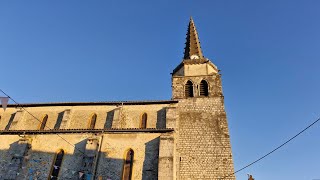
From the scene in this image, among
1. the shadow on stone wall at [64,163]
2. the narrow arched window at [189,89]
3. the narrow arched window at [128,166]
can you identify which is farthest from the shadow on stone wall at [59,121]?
the narrow arched window at [189,89]

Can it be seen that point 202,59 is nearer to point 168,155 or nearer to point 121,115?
point 121,115

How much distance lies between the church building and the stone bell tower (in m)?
0.06

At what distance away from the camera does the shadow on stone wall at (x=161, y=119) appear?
18388mm

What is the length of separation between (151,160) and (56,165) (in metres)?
6.03

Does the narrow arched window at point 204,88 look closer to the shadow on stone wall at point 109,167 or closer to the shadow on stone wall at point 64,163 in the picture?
the shadow on stone wall at point 64,163

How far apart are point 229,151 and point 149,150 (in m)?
5.46

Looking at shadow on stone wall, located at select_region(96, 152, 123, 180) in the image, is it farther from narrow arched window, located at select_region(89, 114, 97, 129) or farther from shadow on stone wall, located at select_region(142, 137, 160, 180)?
narrow arched window, located at select_region(89, 114, 97, 129)

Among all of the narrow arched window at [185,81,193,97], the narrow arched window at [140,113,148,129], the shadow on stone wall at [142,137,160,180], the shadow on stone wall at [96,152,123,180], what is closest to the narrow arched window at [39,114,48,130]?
the shadow on stone wall at [96,152,123,180]

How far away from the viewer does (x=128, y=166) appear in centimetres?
1577

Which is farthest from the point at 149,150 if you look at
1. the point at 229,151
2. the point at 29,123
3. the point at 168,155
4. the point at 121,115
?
the point at 29,123

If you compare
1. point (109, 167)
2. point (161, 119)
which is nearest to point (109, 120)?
point (161, 119)

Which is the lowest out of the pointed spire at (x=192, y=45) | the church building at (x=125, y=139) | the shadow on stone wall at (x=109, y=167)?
the shadow on stone wall at (x=109, y=167)

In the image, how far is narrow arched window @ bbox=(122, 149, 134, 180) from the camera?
15.4m

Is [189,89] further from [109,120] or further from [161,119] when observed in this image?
[109,120]
